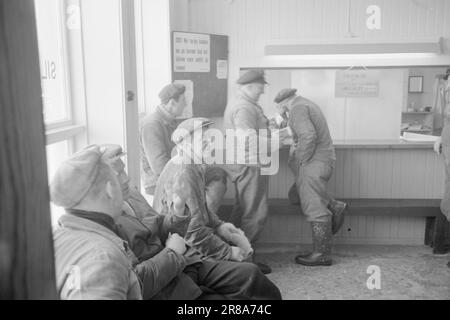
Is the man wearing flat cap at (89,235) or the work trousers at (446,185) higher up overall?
the man wearing flat cap at (89,235)

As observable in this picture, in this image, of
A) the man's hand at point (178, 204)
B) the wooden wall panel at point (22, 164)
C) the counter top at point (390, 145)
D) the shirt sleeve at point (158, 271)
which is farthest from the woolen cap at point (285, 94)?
the wooden wall panel at point (22, 164)

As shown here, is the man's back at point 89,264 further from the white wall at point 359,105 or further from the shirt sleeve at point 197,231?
the white wall at point 359,105

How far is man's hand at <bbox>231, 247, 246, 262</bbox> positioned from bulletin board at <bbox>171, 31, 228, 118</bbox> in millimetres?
2607

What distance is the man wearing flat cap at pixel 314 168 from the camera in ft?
12.9

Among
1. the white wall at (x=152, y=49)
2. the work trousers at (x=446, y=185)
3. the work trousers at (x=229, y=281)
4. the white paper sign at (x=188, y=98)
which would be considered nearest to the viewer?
the work trousers at (x=229, y=281)

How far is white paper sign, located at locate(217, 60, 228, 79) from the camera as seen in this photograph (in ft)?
17.6

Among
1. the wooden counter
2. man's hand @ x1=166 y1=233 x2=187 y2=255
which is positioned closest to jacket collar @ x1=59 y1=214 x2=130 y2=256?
man's hand @ x1=166 y1=233 x2=187 y2=255

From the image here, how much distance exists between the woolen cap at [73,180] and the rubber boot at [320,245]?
269 cm

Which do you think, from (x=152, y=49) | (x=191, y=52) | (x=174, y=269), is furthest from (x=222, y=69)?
(x=174, y=269)

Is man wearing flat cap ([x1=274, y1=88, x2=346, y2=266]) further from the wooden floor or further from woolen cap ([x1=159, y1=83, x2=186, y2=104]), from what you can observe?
woolen cap ([x1=159, y1=83, x2=186, y2=104])

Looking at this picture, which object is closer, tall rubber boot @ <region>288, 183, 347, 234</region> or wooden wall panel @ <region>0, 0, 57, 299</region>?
wooden wall panel @ <region>0, 0, 57, 299</region>
